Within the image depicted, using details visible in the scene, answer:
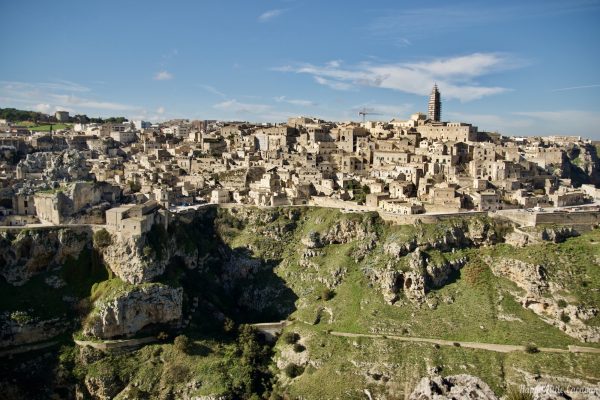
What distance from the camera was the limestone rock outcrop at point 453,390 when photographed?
1315 centimetres

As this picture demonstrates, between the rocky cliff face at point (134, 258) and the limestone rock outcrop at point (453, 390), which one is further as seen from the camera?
the rocky cliff face at point (134, 258)

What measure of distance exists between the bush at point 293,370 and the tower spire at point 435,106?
67.0m

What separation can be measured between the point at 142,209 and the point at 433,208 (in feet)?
98.4

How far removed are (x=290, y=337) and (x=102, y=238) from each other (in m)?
19.9

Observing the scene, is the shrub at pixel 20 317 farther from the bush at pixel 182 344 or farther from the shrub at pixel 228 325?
the shrub at pixel 228 325

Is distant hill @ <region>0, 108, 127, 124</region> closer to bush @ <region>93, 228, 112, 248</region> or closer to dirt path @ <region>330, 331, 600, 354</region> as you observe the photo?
bush @ <region>93, 228, 112, 248</region>

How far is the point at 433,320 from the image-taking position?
45.6 meters

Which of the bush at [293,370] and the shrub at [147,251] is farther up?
the shrub at [147,251]

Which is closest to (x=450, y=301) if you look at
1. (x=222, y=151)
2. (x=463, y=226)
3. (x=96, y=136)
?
(x=463, y=226)

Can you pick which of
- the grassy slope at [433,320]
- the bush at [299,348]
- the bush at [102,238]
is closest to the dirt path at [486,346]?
the grassy slope at [433,320]

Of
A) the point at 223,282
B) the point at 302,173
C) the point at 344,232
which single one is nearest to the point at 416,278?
the point at 344,232

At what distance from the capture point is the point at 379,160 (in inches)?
2756

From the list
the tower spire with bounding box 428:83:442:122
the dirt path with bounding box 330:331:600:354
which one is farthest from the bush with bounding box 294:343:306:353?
the tower spire with bounding box 428:83:442:122

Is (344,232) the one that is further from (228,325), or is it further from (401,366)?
(401,366)
